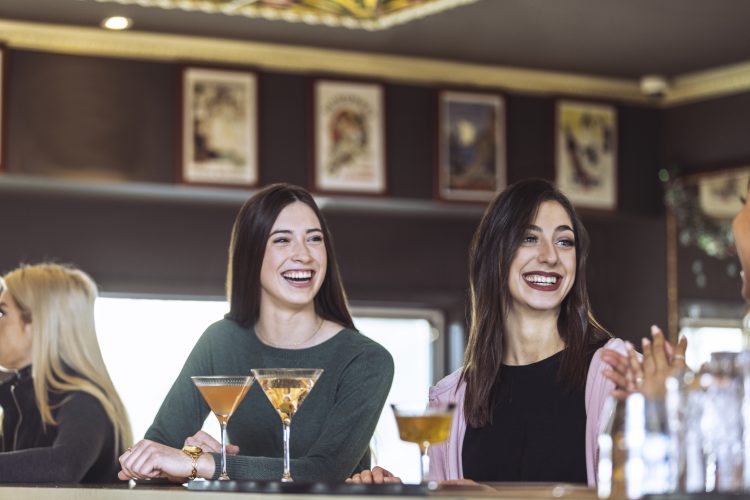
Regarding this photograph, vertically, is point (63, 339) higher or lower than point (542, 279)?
lower

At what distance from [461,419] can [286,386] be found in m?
0.62

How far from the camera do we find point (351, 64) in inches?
279

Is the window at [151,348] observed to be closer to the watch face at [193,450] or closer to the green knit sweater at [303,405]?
the green knit sweater at [303,405]

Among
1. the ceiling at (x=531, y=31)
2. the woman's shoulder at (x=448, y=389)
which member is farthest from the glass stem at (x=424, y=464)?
the ceiling at (x=531, y=31)

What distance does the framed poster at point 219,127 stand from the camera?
22.2 ft

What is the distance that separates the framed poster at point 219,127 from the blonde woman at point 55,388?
240 cm

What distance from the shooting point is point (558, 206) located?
3588 millimetres

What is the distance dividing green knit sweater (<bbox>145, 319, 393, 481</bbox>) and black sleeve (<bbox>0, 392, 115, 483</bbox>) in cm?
29

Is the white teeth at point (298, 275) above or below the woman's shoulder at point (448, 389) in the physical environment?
above

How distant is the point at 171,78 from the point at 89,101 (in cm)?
44

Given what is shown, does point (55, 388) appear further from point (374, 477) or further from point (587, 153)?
point (587, 153)

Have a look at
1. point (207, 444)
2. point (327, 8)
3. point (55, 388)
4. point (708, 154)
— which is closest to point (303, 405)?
point (207, 444)

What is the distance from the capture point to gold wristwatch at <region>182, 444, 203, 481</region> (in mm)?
3209

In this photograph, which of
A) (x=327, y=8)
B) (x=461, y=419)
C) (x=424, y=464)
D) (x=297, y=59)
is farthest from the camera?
(x=297, y=59)
